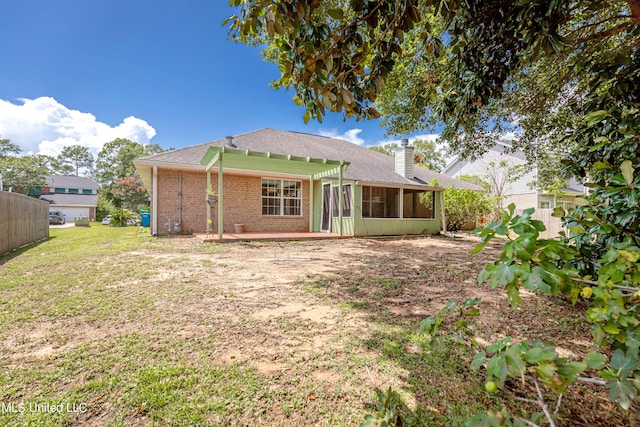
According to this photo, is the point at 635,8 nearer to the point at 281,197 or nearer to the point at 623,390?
the point at 623,390

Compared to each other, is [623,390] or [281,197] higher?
[281,197]

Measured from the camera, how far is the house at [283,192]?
1048 cm

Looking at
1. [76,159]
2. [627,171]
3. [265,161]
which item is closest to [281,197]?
[265,161]

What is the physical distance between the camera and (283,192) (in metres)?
12.9

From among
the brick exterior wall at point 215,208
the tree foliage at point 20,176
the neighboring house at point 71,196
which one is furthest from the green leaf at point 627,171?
the tree foliage at point 20,176

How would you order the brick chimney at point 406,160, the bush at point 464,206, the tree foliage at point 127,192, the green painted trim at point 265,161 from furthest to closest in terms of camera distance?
the tree foliage at point 127,192 < the brick chimney at point 406,160 < the bush at point 464,206 < the green painted trim at point 265,161

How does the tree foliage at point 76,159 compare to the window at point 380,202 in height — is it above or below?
above

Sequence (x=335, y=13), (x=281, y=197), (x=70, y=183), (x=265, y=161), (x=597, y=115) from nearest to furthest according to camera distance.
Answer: (x=597, y=115) < (x=335, y=13) < (x=265, y=161) < (x=281, y=197) < (x=70, y=183)

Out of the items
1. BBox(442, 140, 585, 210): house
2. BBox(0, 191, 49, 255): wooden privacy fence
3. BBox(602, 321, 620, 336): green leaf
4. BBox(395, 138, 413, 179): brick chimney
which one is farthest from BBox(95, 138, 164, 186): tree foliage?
BBox(602, 321, 620, 336): green leaf

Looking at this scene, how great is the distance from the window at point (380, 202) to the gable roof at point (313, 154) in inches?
22.2

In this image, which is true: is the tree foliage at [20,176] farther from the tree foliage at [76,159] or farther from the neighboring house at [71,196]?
the tree foliage at [76,159]

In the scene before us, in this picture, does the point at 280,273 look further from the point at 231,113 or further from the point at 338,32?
the point at 231,113

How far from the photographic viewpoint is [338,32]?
224 cm

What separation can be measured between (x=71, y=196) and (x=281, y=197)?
40.5m
